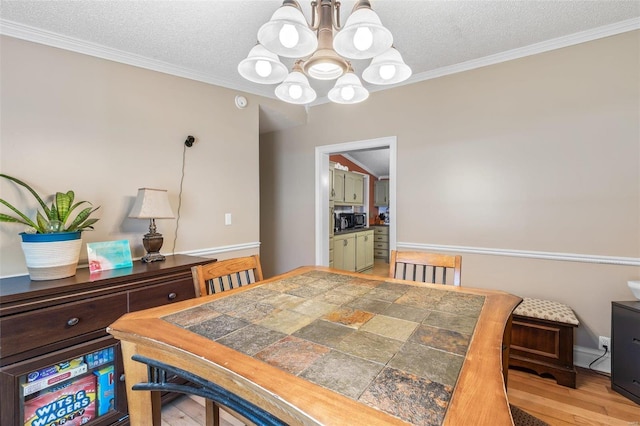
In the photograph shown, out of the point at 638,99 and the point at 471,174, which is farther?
the point at 471,174

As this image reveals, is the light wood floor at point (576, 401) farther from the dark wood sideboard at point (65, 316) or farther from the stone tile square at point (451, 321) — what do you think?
the dark wood sideboard at point (65, 316)

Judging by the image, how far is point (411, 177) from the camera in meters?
2.77

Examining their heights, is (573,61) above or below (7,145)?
above

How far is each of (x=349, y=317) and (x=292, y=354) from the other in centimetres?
32

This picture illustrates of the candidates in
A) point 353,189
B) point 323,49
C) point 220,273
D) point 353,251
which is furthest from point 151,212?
point 353,189

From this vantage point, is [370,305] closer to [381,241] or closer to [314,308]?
[314,308]

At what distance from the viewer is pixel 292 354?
77 cm

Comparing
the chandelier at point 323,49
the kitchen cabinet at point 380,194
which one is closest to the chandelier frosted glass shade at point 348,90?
the chandelier at point 323,49

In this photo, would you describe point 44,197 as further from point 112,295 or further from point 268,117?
point 268,117

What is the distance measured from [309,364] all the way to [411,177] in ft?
7.80

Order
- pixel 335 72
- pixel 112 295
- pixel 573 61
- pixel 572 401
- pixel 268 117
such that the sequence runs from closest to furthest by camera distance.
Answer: pixel 335 72
pixel 112 295
pixel 572 401
pixel 573 61
pixel 268 117

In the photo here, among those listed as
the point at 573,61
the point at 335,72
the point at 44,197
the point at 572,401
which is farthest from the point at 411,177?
the point at 44,197

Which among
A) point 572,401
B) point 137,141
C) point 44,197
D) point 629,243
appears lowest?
point 572,401

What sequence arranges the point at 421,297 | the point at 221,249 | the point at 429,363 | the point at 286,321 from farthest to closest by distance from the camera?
the point at 221,249, the point at 421,297, the point at 286,321, the point at 429,363
